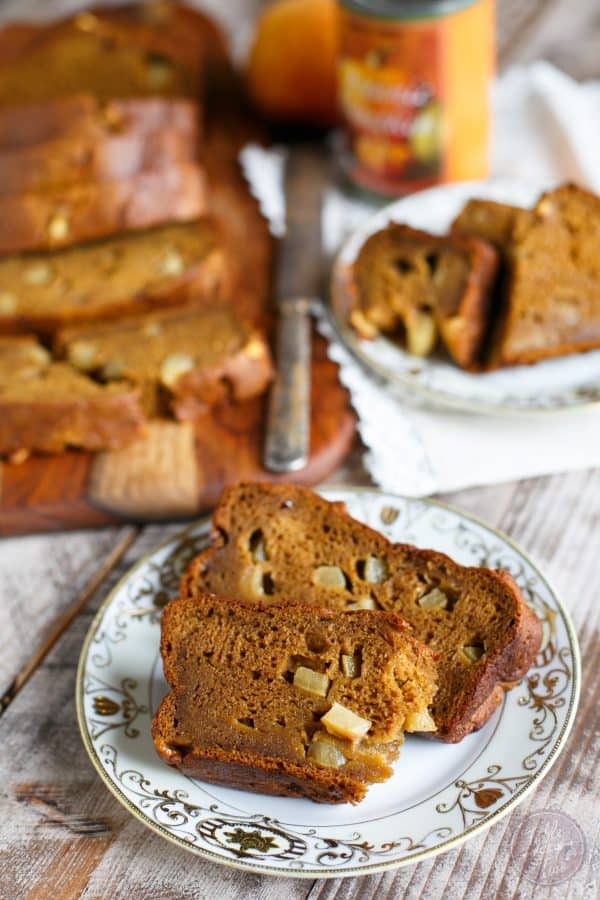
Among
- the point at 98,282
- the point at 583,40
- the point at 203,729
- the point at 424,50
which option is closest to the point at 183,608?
the point at 203,729

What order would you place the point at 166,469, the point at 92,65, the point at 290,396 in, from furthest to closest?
the point at 92,65, the point at 290,396, the point at 166,469

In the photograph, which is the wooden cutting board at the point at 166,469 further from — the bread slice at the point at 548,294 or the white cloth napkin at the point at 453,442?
the bread slice at the point at 548,294

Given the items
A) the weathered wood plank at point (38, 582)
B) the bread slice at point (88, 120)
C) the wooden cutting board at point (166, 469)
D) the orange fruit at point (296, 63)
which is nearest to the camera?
the weathered wood plank at point (38, 582)

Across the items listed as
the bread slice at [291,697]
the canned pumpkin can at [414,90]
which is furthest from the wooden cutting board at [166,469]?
the canned pumpkin can at [414,90]

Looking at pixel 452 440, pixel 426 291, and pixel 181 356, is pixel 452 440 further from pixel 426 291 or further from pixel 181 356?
pixel 181 356

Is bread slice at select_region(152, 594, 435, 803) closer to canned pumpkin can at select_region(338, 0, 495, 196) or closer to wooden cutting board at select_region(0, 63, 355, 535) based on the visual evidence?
wooden cutting board at select_region(0, 63, 355, 535)

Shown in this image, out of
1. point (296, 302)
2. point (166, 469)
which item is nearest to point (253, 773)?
point (166, 469)
